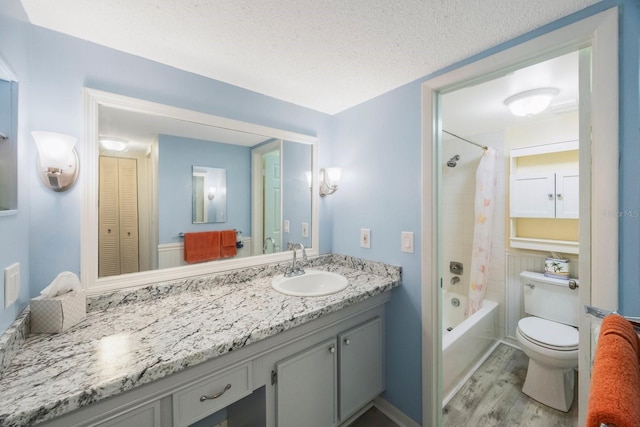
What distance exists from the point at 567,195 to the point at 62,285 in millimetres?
3343

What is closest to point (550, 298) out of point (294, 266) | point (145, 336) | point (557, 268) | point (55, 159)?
point (557, 268)

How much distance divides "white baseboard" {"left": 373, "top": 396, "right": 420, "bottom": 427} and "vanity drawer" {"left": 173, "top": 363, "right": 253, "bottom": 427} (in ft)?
3.62

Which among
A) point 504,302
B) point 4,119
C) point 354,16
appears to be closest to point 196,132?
point 4,119

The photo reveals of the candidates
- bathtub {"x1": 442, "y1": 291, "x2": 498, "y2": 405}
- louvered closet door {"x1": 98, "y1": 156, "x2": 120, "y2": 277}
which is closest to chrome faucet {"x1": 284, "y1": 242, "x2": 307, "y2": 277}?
louvered closet door {"x1": 98, "y1": 156, "x2": 120, "y2": 277}

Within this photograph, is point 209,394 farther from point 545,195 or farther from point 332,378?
point 545,195

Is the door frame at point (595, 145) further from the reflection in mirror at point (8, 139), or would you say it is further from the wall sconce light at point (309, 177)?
the reflection in mirror at point (8, 139)

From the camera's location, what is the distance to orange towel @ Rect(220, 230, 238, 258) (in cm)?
161

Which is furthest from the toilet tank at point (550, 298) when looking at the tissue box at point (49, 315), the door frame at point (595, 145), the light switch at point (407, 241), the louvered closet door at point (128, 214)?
the tissue box at point (49, 315)

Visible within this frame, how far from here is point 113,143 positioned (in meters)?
1.26

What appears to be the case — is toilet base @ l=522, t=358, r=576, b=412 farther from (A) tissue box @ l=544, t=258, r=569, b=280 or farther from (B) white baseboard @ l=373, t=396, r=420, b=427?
(B) white baseboard @ l=373, t=396, r=420, b=427

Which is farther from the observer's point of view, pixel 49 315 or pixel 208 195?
pixel 208 195

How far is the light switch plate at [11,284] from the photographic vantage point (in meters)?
0.84

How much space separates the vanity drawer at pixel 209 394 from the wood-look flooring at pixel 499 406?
4.71 ft

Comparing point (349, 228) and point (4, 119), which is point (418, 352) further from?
point (4, 119)
